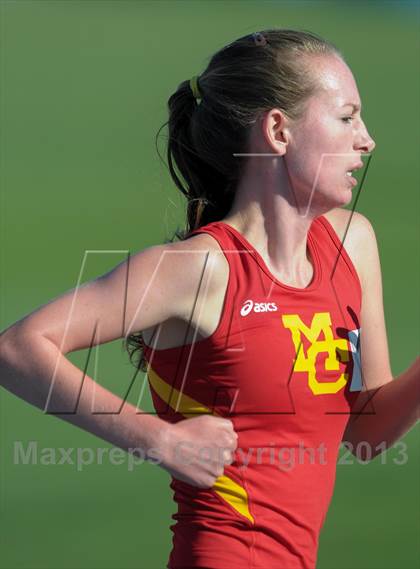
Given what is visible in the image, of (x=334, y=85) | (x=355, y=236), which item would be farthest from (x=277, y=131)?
(x=355, y=236)

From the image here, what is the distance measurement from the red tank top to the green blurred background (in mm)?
482

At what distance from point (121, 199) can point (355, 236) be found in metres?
2.90

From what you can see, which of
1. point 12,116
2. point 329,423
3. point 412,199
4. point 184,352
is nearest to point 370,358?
point 329,423

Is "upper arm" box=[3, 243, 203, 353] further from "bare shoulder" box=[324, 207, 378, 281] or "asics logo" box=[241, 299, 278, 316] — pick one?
"bare shoulder" box=[324, 207, 378, 281]

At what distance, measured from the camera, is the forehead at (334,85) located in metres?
1.83

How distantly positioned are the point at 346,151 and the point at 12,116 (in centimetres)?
360

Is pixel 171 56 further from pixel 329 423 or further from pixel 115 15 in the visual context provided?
pixel 329 423

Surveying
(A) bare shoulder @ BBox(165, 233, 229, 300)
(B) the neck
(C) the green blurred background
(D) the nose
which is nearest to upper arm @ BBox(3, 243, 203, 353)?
(A) bare shoulder @ BBox(165, 233, 229, 300)

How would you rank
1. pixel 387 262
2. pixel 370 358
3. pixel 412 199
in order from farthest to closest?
1. pixel 412 199
2. pixel 387 262
3. pixel 370 358

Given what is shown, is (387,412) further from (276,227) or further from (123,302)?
(123,302)

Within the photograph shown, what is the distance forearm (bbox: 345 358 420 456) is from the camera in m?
1.91

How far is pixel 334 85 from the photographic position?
1835 millimetres

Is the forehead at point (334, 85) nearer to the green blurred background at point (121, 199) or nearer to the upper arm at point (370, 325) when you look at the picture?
the upper arm at point (370, 325)

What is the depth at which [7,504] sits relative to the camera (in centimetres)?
326
